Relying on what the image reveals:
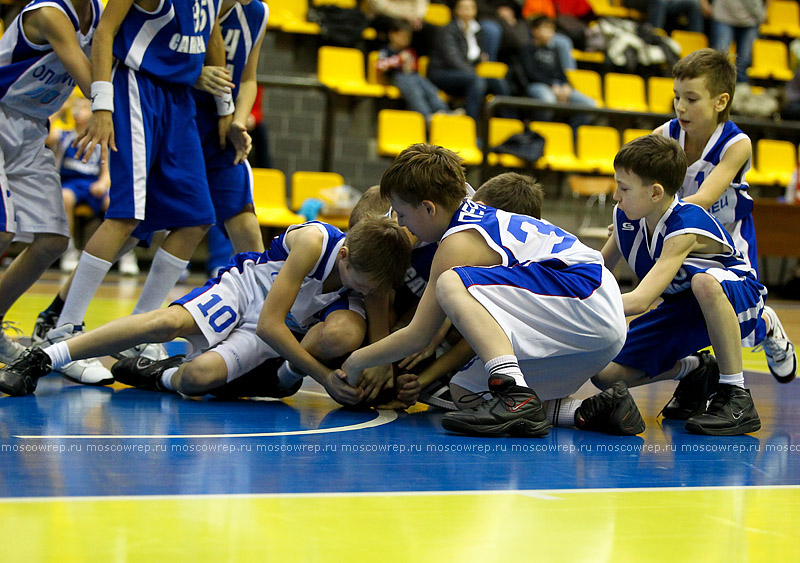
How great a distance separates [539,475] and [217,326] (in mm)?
1488

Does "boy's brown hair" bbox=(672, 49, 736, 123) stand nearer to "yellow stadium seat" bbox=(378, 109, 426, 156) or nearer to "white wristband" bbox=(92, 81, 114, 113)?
"white wristband" bbox=(92, 81, 114, 113)

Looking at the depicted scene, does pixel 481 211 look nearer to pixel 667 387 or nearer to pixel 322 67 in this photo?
pixel 667 387

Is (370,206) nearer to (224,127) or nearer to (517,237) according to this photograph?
(517,237)

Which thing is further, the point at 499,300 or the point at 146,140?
the point at 146,140

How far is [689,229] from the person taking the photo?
3.37 m

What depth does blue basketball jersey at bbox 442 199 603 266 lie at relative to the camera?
3107 mm

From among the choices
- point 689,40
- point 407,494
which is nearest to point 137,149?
point 407,494

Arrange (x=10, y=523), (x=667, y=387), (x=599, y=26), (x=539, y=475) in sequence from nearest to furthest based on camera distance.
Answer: (x=10, y=523) → (x=539, y=475) → (x=667, y=387) → (x=599, y=26)

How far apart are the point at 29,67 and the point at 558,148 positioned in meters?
7.50

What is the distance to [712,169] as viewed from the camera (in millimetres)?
3916

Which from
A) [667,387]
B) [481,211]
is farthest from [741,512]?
[667,387]

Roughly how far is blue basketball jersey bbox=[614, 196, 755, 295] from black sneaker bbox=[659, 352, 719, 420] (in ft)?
1.10

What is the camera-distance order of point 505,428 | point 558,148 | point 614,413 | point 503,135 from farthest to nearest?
point 558,148 → point 503,135 → point 614,413 → point 505,428

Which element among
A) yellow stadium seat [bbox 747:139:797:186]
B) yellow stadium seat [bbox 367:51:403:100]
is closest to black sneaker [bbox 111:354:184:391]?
yellow stadium seat [bbox 367:51:403:100]
